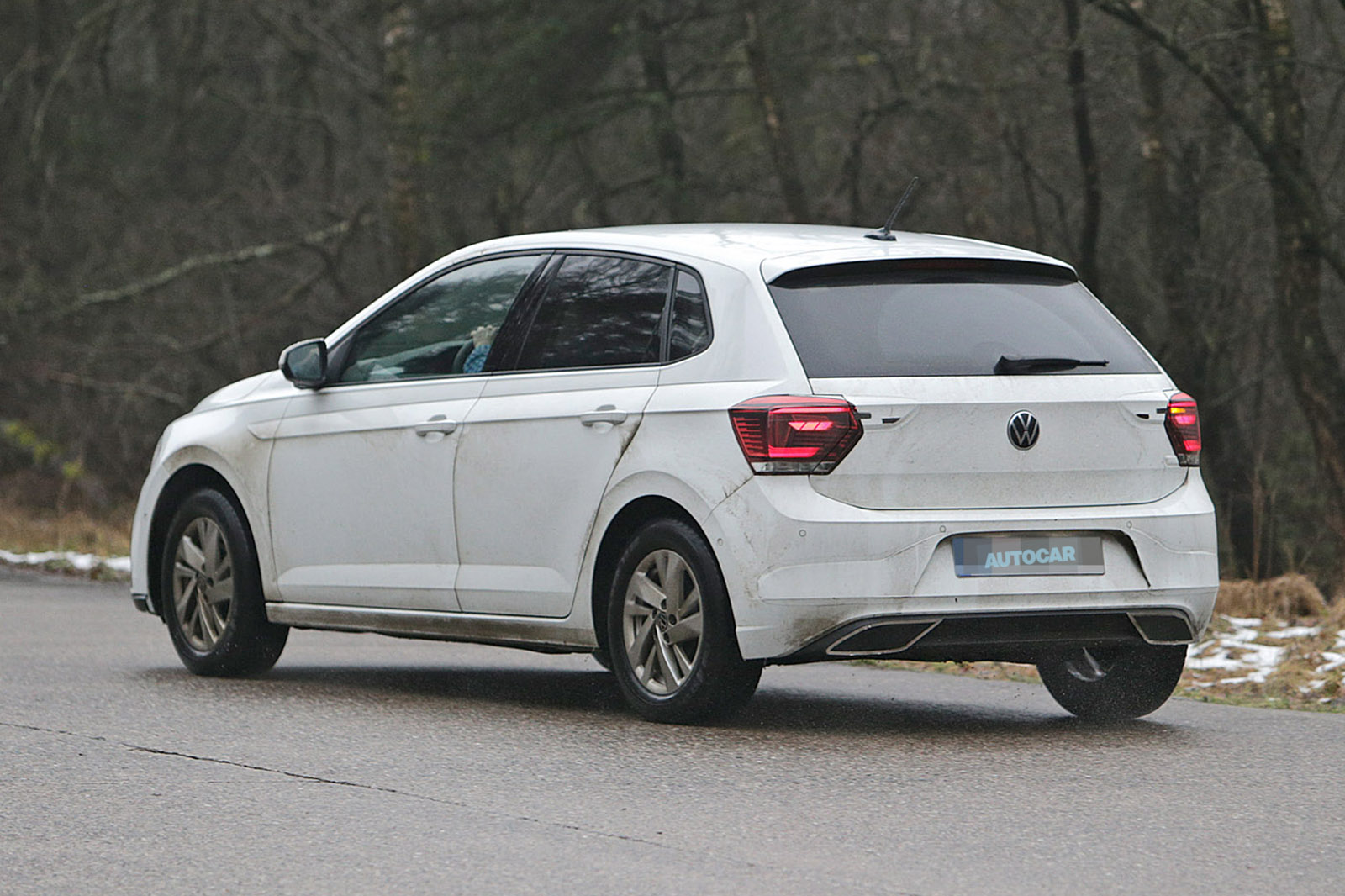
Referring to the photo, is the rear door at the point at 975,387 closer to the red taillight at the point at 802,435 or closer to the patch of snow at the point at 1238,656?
the red taillight at the point at 802,435

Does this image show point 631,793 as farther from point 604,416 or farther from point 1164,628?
point 1164,628

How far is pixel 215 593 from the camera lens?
9266 millimetres

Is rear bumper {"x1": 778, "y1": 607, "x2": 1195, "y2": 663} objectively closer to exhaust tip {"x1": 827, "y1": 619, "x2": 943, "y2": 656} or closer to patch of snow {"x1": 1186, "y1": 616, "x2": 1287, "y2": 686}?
exhaust tip {"x1": 827, "y1": 619, "x2": 943, "y2": 656}

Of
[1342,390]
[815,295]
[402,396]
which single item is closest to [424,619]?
[402,396]

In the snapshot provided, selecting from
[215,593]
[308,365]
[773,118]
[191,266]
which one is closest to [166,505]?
[215,593]

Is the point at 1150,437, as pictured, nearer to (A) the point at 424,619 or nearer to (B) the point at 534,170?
(A) the point at 424,619

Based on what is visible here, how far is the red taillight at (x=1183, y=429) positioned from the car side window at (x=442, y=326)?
8.30 feet

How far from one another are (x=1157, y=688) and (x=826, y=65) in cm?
1750

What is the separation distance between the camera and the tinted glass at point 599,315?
7.70 m

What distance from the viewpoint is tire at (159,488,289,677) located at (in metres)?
9.12

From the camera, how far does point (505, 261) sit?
848cm

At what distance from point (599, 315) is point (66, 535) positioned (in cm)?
1229

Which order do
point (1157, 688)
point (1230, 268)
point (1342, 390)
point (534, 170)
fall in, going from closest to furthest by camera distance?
1. point (1157, 688)
2. point (1342, 390)
3. point (1230, 268)
4. point (534, 170)

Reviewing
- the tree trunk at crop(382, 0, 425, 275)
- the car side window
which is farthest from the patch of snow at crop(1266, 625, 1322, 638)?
the tree trunk at crop(382, 0, 425, 275)
